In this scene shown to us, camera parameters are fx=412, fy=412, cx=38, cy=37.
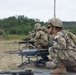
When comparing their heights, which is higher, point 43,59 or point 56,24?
point 56,24

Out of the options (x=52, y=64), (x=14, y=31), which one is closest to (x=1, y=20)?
(x=14, y=31)

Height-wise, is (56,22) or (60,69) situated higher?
(56,22)

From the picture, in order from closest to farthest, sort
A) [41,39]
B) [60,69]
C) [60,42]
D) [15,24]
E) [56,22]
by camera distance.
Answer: [60,42] < [60,69] < [56,22] < [41,39] < [15,24]

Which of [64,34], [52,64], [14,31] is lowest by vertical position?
[14,31]

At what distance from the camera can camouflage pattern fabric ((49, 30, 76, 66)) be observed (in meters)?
5.70

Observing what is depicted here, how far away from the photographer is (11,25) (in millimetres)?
36344

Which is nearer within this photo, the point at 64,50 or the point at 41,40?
the point at 64,50

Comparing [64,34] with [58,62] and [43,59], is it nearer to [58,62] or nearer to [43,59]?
[58,62]

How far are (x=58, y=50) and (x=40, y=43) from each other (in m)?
2.89

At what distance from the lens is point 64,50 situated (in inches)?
227

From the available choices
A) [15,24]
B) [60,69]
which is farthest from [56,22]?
[15,24]

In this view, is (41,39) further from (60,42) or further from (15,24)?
(15,24)

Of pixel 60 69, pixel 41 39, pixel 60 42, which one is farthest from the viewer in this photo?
pixel 41 39

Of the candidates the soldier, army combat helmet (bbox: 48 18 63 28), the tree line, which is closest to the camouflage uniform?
army combat helmet (bbox: 48 18 63 28)
